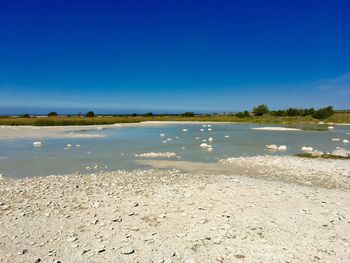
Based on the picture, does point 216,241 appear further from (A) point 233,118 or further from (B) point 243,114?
(B) point 243,114

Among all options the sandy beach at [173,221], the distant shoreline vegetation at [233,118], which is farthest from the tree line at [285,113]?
the sandy beach at [173,221]

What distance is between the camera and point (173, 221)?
8086 mm

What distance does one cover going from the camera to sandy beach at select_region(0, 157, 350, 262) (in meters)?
6.44

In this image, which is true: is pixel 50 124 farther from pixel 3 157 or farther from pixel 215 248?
pixel 215 248

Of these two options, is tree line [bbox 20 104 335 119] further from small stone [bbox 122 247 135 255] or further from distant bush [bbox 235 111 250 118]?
small stone [bbox 122 247 135 255]

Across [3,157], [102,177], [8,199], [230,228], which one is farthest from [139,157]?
[230,228]

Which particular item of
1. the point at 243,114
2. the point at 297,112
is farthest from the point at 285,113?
the point at 243,114

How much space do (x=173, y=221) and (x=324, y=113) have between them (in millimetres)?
96996

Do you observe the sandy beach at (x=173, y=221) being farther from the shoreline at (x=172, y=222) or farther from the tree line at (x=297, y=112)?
the tree line at (x=297, y=112)

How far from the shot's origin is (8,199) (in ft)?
32.5

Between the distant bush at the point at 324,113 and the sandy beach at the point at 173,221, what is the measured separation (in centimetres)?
8929

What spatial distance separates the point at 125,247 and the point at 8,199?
536 centimetres

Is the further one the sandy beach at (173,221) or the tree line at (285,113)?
the tree line at (285,113)

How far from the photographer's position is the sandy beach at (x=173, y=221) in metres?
6.44
